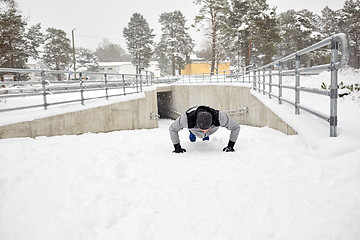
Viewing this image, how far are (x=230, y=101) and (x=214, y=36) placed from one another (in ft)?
74.7

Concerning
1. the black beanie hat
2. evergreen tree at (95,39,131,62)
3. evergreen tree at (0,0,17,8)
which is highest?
evergreen tree at (95,39,131,62)

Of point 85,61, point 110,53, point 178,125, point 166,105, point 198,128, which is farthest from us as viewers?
point 110,53

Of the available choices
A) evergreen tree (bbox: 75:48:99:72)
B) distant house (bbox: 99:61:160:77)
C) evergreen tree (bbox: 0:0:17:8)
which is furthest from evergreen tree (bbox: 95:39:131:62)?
evergreen tree (bbox: 0:0:17:8)

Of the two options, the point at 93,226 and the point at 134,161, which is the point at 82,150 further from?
the point at 93,226

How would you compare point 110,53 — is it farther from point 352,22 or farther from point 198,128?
point 198,128

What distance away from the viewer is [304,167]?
121 inches

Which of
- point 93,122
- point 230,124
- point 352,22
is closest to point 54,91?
point 93,122

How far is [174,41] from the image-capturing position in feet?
143

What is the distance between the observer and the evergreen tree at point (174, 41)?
4341cm

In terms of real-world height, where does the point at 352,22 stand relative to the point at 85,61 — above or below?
above

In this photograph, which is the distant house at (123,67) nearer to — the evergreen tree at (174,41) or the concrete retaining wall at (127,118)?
the evergreen tree at (174,41)

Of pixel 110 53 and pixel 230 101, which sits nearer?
pixel 230 101

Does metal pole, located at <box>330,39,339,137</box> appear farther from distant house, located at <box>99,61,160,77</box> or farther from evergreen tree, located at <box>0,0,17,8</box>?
distant house, located at <box>99,61,160,77</box>

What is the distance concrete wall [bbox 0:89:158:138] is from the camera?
5531 millimetres
